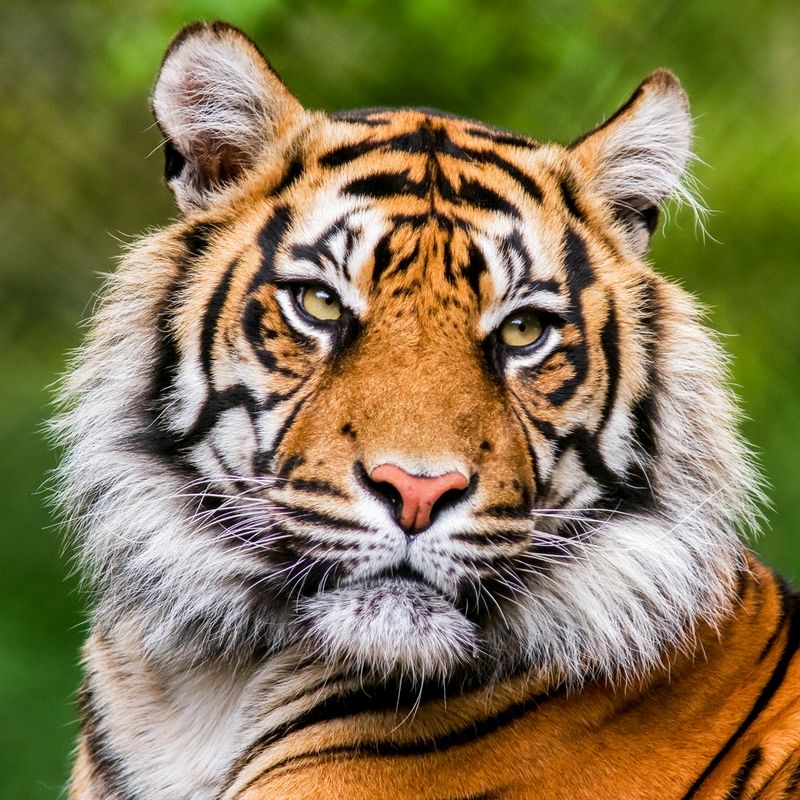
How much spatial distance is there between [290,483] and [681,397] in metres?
0.79

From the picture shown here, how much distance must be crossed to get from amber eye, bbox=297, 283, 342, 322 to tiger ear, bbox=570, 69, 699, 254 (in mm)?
624

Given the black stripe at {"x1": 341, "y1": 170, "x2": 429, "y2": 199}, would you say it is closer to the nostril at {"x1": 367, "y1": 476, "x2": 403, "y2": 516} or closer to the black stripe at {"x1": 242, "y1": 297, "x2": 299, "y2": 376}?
the black stripe at {"x1": 242, "y1": 297, "x2": 299, "y2": 376}

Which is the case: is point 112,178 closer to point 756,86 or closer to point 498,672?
point 756,86

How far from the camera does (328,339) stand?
2.08 meters

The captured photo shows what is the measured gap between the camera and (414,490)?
1.83 meters

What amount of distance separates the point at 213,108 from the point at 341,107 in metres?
1.58

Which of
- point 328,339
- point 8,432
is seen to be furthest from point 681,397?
point 8,432

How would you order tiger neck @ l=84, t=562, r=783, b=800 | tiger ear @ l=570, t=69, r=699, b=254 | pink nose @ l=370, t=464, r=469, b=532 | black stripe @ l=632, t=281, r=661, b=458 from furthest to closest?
1. tiger ear @ l=570, t=69, r=699, b=254
2. black stripe @ l=632, t=281, r=661, b=458
3. tiger neck @ l=84, t=562, r=783, b=800
4. pink nose @ l=370, t=464, r=469, b=532

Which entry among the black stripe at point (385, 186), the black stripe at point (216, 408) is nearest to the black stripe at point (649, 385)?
the black stripe at point (385, 186)

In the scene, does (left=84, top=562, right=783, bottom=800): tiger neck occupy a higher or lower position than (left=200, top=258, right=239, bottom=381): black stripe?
lower

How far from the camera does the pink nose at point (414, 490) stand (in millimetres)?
1825

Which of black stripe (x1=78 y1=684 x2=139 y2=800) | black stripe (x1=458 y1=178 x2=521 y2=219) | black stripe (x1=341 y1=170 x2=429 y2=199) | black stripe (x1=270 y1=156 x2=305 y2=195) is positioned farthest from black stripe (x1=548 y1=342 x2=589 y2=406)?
black stripe (x1=78 y1=684 x2=139 y2=800)

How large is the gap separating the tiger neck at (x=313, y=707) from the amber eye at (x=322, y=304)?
0.59 metres

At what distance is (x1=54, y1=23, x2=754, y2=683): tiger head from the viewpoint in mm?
1947
